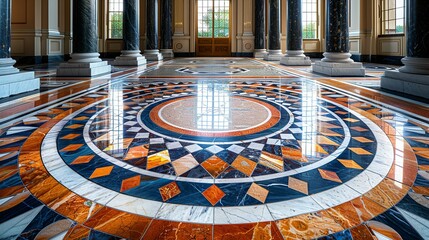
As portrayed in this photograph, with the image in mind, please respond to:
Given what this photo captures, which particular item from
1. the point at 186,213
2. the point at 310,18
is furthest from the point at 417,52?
the point at 310,18

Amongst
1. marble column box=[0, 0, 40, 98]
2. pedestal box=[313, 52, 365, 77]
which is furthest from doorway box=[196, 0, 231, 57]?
marble column box=[0, 0, 40, 98]

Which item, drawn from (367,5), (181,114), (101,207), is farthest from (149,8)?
(101,207)

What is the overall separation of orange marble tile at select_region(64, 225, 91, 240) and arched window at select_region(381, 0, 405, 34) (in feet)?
44.2

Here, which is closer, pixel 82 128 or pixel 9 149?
pixel 9 149

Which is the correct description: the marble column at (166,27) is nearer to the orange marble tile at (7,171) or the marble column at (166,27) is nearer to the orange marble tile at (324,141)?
the orange marble tile at (324,141)

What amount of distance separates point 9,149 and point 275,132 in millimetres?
2123

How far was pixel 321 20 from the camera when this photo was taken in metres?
17.7

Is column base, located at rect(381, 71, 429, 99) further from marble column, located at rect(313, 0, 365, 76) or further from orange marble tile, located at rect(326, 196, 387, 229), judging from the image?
orange marble tile, located at rect(326, 196, 387, 229)

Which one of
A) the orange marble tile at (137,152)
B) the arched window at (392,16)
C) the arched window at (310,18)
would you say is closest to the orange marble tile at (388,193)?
the orange marble tile at (137,152)

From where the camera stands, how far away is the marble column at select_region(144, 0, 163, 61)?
12.9 metres

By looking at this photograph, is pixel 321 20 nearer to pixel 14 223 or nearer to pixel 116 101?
pixel 116 101

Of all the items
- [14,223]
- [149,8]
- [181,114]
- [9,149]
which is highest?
[149,8]

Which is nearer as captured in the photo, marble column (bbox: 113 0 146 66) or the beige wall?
marble column (bbox: 113 0 146 66)

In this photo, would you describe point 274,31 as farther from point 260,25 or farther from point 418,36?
point 418,36
